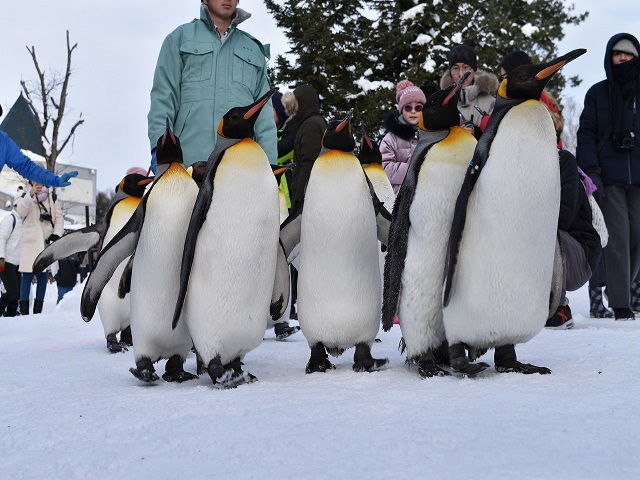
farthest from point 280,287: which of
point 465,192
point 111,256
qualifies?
point 465,192

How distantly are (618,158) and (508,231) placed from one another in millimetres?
3383

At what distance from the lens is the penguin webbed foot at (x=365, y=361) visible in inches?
112

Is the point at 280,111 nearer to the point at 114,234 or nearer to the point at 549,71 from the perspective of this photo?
the point at 114,234

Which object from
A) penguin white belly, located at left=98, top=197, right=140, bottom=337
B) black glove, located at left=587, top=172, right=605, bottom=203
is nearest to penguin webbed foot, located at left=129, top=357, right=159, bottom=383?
penguin white belly, located at left=98, top=197, right=140, bottom=337

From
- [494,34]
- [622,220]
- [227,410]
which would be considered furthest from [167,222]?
[494,34]

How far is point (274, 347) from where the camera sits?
4.16 m

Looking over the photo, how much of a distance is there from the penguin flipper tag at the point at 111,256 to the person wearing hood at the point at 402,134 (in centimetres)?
276

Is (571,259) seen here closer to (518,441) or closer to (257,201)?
(257,201)

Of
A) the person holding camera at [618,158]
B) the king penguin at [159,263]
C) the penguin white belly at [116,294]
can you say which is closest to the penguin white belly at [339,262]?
the king penguin at [159,263]

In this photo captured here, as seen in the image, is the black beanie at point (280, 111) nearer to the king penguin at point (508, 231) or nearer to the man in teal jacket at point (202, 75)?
the man in teal jacket at point (202, 75)

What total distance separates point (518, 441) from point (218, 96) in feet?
8.68

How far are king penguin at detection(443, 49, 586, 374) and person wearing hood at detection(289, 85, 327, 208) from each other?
9.58ft

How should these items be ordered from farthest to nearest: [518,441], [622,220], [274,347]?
[622,220]
[274,347]
[518,441]

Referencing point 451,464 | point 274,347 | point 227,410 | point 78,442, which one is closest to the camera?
point 451,464
